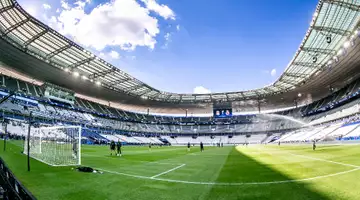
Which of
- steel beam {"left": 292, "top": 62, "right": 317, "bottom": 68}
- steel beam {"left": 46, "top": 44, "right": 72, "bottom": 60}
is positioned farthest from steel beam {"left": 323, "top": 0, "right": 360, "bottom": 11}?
steel beam {"left": 46, "top": 44, "right": 72, "bottom": 60}

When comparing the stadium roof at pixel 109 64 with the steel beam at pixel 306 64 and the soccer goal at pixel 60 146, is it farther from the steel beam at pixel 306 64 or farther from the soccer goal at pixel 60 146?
the soccer goal at pixel 60 146

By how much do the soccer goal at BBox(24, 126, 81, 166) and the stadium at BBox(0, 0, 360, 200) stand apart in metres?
0.09

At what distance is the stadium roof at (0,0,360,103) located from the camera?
28589 mm

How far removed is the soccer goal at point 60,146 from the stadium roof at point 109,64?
66.5ft

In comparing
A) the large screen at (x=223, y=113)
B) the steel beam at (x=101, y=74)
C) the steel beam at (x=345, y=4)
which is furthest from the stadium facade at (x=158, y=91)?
the large screen at (x=223, y=113)

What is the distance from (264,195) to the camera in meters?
6.18

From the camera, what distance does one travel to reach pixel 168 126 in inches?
3622

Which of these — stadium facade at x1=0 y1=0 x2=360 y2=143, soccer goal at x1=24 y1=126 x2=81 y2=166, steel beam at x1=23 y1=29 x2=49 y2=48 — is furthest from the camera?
steel beam at x1=23 y1=29 x2=49 y2=48

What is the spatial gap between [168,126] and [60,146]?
7753 cm

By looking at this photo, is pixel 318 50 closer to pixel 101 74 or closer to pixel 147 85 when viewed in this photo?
pixel 147 85

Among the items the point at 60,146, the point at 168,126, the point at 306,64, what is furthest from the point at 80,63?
the point at 168,126

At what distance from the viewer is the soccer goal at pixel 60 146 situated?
13976 millimetres

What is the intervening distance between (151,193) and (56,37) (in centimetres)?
3610

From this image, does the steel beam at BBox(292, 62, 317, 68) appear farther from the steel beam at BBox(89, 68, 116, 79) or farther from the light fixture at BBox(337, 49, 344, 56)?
the steel beam at BBox(89, 68, 116, 79)
